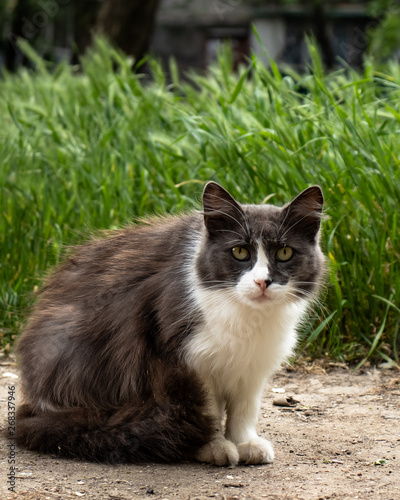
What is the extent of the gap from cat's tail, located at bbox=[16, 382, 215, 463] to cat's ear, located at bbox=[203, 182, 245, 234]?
659 mm

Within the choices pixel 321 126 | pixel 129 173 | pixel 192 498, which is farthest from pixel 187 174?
pixel 192 498

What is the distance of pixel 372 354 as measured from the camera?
12.4 ft

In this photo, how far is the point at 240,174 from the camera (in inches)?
163

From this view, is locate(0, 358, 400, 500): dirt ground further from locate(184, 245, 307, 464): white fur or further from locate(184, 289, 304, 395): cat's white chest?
locate(184, 289, 304, 395): cat's white chest

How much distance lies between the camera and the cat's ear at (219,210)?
2576 mm

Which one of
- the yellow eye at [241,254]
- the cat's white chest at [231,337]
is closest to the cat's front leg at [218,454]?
the cat's white chest at [231,337]

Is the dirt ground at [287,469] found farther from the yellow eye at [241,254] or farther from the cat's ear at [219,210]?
the cat's ear at [219,210]

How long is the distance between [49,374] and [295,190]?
180cm

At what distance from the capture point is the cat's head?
8.16 feet

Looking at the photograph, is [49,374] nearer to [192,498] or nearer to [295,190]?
[192,498]

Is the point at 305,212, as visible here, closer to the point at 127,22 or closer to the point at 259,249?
the point at 259,249

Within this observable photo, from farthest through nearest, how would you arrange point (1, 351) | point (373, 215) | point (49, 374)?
1. point (1, 351)
2. point (373, 215)
3. point (49, 374)

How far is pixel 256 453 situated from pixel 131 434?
484 millimetres

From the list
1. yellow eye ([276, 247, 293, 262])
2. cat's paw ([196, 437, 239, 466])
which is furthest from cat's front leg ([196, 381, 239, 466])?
yellow eye ([276, 247, 293, 262])
